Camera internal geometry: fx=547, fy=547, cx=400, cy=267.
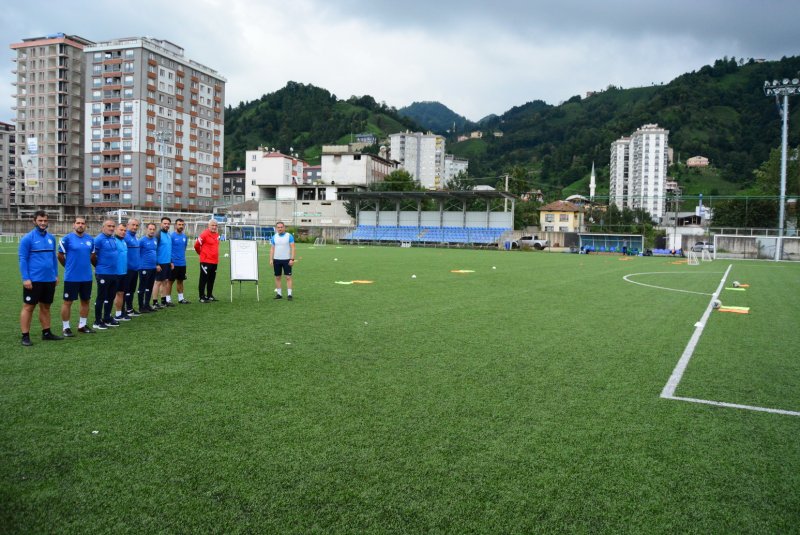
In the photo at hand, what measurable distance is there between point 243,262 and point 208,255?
92cm

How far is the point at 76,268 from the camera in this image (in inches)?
338

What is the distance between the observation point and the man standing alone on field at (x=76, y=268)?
8492 mm

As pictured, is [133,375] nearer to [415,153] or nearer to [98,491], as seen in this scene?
[98,491]

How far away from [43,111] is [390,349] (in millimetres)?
98068

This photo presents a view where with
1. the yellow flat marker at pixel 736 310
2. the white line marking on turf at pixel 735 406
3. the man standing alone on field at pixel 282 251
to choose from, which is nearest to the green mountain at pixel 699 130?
the yellow flat marker at pixel 736 310

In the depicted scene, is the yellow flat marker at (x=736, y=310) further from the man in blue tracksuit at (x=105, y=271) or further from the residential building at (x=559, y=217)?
the residential building at (x=559, y=217)

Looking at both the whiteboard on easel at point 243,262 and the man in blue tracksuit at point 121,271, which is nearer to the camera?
the man in blue tracksuit at point 121,271

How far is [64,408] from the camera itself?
16.5 ft

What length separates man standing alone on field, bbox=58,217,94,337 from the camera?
27.9 ft

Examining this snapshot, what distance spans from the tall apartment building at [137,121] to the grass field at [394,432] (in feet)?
260

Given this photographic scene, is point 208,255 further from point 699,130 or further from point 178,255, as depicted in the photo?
point 699,130

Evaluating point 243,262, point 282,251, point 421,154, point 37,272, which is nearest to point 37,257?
point 37,272

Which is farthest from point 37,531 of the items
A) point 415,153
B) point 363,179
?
point 415,153

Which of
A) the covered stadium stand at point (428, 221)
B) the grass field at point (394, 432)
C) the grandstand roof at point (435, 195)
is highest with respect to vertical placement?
the grandstand roof at point (435, 195)
